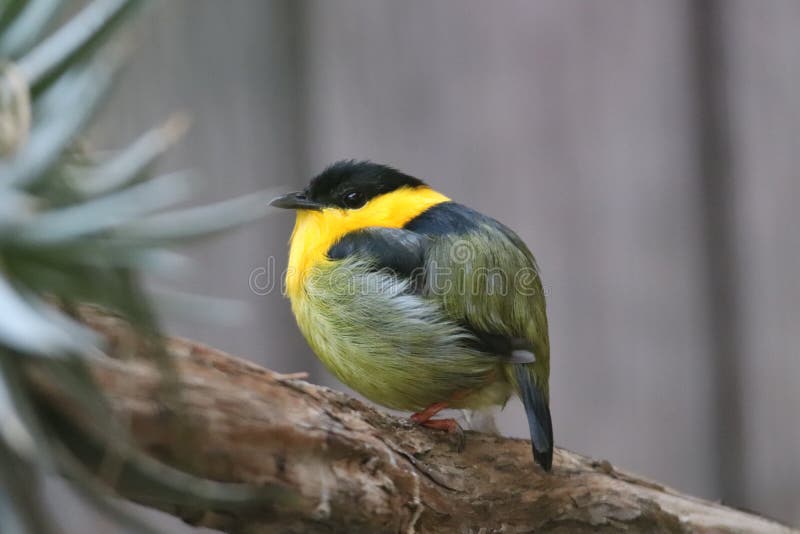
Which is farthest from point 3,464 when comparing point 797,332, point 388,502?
point 797,332

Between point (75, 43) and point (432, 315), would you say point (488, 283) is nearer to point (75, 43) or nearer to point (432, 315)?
point (432, 315)

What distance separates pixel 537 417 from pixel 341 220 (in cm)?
100

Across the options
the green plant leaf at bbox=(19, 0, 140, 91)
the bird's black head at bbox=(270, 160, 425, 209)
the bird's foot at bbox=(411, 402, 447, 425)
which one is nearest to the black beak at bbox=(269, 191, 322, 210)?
the bird's black head at bbox=(270, 160, 425, 209)

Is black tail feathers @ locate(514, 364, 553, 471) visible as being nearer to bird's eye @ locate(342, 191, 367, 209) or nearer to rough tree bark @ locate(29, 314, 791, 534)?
rough tree bark @ locate(29, 314, 791, 534)

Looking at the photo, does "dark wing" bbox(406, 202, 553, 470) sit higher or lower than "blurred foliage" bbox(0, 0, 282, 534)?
lower

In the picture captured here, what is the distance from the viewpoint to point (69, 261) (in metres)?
1.03

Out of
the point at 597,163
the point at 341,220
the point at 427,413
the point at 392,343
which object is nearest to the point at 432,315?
the point at 392,343

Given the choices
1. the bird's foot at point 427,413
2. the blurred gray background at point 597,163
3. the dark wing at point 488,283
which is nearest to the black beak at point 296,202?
the blurred gray background at point 597,163

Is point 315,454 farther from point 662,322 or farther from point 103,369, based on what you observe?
point 662,322

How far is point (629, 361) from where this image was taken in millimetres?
3275

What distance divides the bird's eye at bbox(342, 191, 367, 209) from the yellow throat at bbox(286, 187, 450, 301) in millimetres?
15

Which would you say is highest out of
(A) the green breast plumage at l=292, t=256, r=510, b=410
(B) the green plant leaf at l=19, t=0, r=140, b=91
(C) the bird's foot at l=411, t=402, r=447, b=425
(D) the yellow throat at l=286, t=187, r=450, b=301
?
(B) the green plant leaf at l=19, t=0, r=140, b=91

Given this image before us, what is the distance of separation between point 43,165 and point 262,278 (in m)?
2.10

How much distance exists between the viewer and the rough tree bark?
130cm
